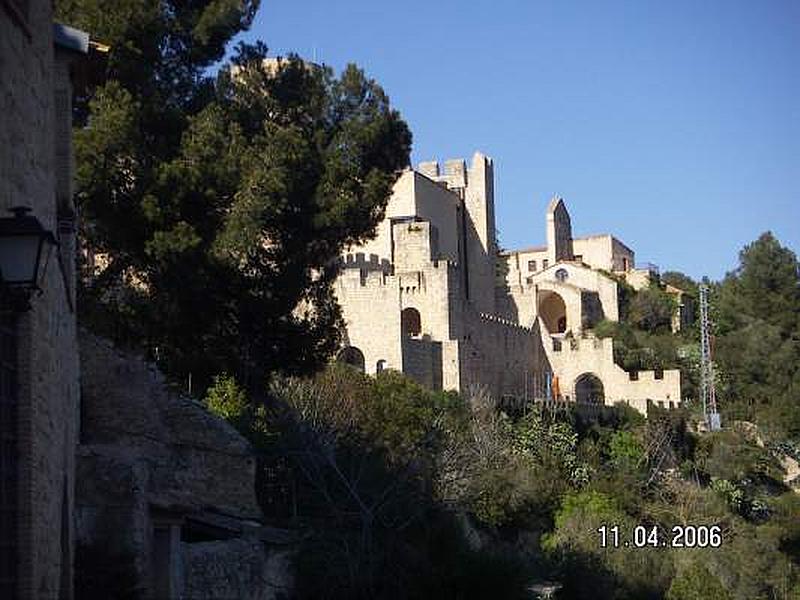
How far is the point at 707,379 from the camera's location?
196ft

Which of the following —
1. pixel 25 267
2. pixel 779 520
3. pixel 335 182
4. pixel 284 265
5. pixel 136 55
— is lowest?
pixel 779 520

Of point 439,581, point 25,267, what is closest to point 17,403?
point 25,267

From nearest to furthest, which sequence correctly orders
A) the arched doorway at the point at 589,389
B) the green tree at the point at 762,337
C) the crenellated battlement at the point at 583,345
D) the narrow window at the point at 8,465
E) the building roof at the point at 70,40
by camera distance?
1. the narrow window at the point at 8,465
2. the building roof at the point at 70,40
3. the green tree at the point at 762,337
4. the arched doorway at the point at 589,389
5. the crenellated battlement at the point at 583,345

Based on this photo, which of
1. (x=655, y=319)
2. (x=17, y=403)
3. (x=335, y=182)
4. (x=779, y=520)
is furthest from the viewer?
(x=655, y=319)

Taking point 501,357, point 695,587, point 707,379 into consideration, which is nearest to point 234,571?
point 695,587

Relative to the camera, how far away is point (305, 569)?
53.2 feet

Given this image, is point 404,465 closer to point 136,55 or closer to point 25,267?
point 136,55

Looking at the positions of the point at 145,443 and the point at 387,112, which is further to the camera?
the point at 387,112

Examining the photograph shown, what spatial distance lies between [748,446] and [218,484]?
40535mm

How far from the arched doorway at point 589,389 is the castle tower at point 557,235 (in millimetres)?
23932

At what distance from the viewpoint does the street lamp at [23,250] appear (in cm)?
814

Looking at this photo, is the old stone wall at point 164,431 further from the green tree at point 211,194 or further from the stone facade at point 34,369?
the stone facade at point 34,369

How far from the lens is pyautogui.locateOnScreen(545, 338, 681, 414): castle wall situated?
5941 cm
